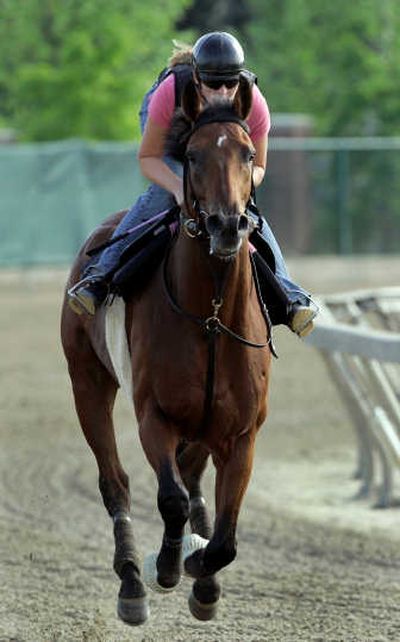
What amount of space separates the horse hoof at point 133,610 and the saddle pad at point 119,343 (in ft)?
2.70

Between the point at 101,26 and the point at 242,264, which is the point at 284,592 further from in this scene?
the point at 101,26

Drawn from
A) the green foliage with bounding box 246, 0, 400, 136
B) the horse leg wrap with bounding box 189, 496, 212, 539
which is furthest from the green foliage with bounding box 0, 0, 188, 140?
the horse leg wrap with bounding box 189, 496, 212, 539

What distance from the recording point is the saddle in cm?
667

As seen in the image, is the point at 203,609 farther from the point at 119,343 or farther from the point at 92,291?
the point at 92,291

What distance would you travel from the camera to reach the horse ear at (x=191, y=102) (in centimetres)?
605

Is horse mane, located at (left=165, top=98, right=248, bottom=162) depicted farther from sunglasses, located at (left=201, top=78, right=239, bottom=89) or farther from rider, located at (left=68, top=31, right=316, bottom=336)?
sunglasses, located at (left=201, top=78, right=239, bottom=89)

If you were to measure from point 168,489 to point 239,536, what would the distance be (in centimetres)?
321

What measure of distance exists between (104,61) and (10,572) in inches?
853

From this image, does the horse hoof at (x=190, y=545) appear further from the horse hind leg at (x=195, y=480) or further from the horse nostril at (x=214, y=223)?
the horse nostril at (x=214, y=223)

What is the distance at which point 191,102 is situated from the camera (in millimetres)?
6070

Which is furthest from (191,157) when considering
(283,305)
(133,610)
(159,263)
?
(133,610)

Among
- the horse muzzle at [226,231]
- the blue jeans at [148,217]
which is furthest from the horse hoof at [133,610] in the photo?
the horse muzzle at [226,231]

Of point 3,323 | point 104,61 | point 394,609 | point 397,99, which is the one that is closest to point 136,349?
point 394,609

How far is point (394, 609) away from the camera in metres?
7.53
